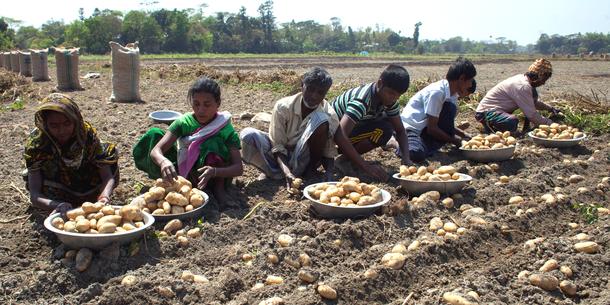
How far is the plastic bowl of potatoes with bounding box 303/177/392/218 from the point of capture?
11.7 feet

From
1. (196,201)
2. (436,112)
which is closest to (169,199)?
(196,201)

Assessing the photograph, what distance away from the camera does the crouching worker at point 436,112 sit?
Result: 5.43m

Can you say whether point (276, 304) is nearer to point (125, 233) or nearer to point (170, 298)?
point (170, 298)

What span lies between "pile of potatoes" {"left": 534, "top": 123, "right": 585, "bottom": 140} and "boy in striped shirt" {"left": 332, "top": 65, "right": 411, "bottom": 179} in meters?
2.11

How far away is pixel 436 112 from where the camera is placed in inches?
214

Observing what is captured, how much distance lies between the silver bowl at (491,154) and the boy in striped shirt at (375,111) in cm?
81

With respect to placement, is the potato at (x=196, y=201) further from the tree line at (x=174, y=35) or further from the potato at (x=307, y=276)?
the tree line at (x=174, y=35)

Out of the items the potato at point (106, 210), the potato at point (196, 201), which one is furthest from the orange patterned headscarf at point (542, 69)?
the potato at point (106, 210)

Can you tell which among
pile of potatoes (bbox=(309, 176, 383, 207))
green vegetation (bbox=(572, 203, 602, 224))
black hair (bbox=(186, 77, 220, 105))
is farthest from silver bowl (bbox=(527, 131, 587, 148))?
black hair (bbox=(186, 77, 220, 105))

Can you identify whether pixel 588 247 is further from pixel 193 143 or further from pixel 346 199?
pixel 193 143

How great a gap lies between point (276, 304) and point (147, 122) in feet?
16.6

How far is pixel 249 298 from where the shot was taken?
103 inches

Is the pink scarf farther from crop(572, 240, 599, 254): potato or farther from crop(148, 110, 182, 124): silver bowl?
crop(148, 110, 182, 124): silver bowl

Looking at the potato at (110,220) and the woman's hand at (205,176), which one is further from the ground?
the woman's hand at (205,176)
